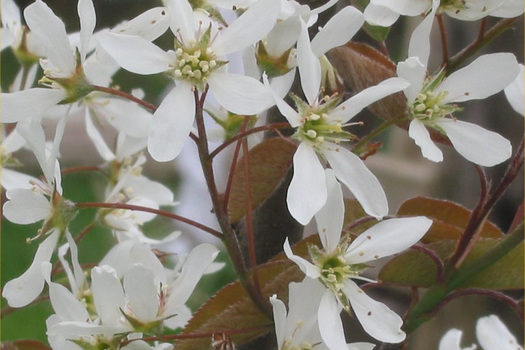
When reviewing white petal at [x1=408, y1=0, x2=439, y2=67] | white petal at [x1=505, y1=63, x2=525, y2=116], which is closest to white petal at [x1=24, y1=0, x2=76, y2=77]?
white petal at [x1=408, y1=0, x2=439, y2=67]

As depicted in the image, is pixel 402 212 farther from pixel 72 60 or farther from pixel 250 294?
pixel 72 60

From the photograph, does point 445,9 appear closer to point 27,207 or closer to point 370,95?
point 370,95

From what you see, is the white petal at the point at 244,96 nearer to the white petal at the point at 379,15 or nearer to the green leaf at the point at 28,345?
the white petal at the point at 379,15

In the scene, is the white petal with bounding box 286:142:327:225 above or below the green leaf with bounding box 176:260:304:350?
above

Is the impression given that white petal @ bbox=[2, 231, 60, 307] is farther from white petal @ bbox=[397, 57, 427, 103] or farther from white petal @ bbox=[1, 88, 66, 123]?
white petal @ bbox=[397, 57, 427, 103]

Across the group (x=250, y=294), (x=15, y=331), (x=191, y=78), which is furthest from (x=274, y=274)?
(x=15, y=331)

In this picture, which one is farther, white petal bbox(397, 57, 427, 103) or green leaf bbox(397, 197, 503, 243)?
green leaf bbox(397, 197, 503, 243)

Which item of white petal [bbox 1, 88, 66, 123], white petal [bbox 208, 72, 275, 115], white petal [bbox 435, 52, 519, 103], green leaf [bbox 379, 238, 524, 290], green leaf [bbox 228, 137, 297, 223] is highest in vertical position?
white petal [bbox 208, 72, 275, 115]
